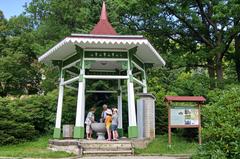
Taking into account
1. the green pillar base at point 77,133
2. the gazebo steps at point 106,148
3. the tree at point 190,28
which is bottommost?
the gazebo steps at point 106,148

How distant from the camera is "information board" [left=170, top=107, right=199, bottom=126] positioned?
16.4m

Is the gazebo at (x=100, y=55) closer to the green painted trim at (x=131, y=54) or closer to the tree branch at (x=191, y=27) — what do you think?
the green painted trim at (x=131, y=54)

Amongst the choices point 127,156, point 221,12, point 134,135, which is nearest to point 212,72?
point 221,12

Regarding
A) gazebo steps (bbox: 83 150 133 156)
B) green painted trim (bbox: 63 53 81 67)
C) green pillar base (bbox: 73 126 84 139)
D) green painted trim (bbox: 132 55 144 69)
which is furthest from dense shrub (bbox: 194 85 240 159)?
green painted trim (bbox: 63 53 81 67)

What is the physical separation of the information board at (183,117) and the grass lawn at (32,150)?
179 inches

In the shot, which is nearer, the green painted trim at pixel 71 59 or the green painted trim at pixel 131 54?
the green painted trim at pixel 131 54

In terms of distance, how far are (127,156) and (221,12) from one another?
11.6 meters

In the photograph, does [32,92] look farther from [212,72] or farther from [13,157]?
[13,157]

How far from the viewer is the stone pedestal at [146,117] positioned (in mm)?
17016

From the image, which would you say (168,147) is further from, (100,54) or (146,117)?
(100,54)

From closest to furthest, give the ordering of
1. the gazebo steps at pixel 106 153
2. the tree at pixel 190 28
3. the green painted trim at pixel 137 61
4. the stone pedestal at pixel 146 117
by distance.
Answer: the gazebo steps at pixel 106 153, the stone pedestal at pixel 146 117, the green painted trim at pixel 137 61, the tree at pixel 190 28

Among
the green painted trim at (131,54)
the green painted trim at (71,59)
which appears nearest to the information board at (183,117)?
the green painted trim at (131,54)

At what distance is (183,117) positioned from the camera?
1644 cm

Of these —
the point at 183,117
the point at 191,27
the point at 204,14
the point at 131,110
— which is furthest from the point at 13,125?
the point at 204,14
